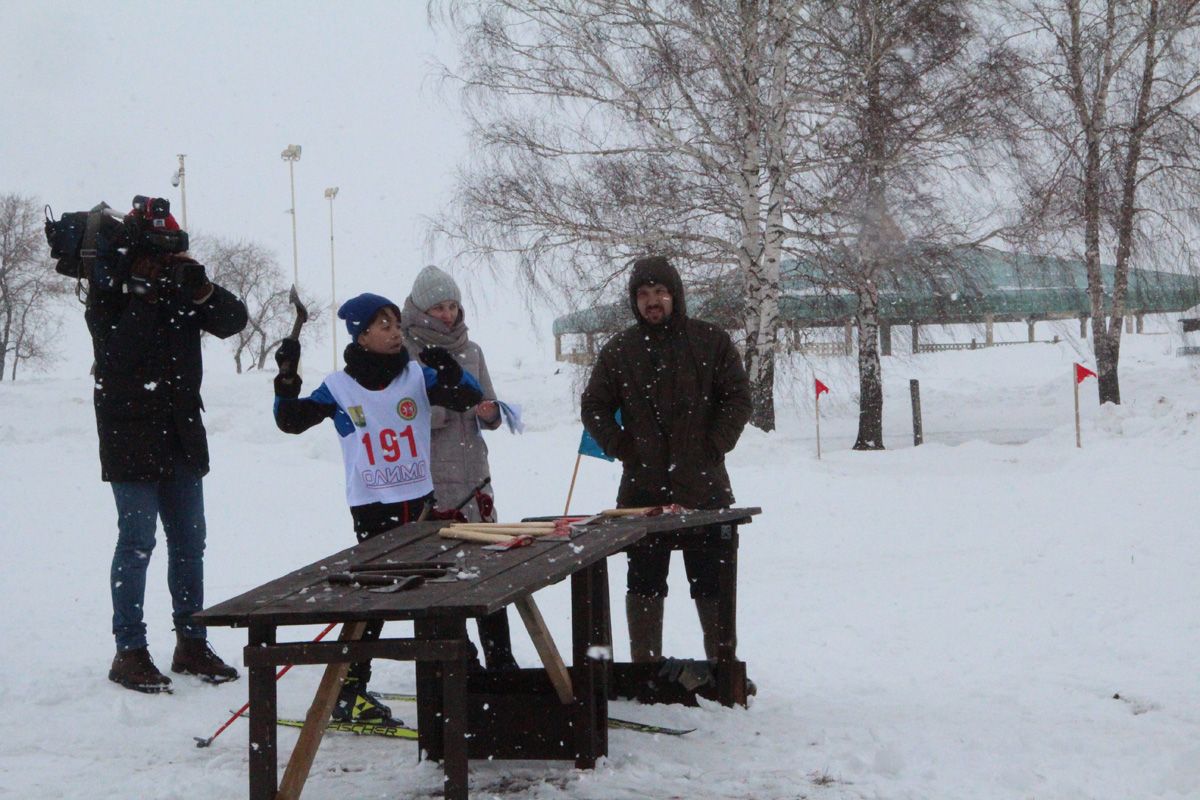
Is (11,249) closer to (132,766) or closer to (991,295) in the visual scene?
(991,295)

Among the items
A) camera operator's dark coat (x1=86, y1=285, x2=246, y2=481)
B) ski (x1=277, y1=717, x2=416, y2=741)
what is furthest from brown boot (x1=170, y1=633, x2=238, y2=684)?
ski (x1=277, y1=717, x2=416, y2=741)

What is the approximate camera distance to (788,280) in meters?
17.0

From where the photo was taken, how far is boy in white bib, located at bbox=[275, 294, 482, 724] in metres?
4.26

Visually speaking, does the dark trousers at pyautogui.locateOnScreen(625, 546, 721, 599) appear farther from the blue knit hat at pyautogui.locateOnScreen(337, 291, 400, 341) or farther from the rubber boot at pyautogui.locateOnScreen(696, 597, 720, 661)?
the blue knit hat at pyautogui.locateOnScreen(337, 291, 400, 341)

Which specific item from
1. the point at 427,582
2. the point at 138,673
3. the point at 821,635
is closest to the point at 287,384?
the point at 427,582

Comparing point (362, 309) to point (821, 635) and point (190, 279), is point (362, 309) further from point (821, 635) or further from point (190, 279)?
point (821, 635)

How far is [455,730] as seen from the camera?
2.82 meters

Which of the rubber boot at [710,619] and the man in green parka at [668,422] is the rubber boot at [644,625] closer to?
the man in green parka at [668,422]

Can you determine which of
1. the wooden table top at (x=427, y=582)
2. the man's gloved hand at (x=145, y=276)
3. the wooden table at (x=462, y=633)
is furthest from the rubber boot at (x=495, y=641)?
the man's gloved hand at (x=145, y=276)

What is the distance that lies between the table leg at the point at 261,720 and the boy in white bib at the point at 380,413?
129cm

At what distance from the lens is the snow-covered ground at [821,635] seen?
359cm

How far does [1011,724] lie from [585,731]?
1.49m

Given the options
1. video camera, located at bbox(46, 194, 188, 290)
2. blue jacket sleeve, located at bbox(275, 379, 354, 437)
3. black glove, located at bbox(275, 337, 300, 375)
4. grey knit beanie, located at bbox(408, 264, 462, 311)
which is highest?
video camera, located at bbox(46, 194, 188, 290)

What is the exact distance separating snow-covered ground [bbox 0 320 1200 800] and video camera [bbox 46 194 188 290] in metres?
1.56
